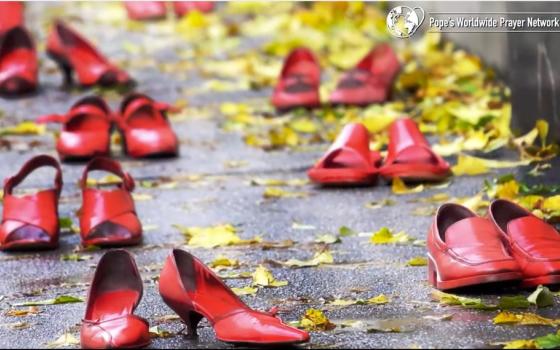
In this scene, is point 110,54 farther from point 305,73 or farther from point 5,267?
point 5,267

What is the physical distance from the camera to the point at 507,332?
329 cm

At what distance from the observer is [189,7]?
949 centimetres

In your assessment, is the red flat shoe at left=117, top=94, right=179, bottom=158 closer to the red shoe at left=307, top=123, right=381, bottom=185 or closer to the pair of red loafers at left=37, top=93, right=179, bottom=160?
the pair of red loafers at left=37, top=93, right=179, bottom=160

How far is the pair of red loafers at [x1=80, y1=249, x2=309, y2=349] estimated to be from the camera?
127 inches

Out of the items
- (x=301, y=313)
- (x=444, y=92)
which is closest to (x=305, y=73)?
(x=444, y=92)

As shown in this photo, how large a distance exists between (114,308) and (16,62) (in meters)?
3.84

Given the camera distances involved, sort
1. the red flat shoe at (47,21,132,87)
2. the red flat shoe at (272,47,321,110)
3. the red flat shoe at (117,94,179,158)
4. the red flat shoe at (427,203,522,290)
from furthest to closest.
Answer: the red flat shoe at (47,21,132,87) < the red flat shoe at (272,47,321,110) < the red flat shoe at (117,94,179,158) < the red flat shoe at (427,203,522,290)

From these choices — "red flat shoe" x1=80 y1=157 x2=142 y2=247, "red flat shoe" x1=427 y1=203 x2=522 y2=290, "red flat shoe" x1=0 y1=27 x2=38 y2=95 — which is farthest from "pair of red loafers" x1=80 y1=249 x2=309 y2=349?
"red flat shoe" x1=0 y1=27 x2=38 y2=95

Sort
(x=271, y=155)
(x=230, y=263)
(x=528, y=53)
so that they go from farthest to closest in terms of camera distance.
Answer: (x=271, y=155) → (x=528, y=53) → (x=230, y=263)

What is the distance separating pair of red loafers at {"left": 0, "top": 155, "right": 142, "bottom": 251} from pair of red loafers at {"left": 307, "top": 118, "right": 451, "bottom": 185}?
97 centimetres

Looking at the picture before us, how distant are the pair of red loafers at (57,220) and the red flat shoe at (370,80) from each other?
222 cm

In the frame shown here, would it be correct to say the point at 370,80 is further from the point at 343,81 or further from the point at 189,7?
the point at 189,7

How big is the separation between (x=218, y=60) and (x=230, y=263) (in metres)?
4.08

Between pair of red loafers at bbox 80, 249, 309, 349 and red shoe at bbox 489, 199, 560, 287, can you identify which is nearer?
pair of red loafers at bbox 80, 249, 309, 349
